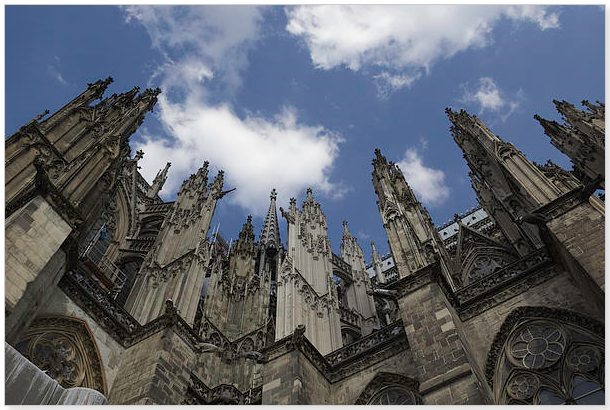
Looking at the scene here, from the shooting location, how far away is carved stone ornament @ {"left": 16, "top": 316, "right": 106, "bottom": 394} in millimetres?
10469

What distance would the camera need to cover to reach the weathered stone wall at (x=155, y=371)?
10727 millimetres

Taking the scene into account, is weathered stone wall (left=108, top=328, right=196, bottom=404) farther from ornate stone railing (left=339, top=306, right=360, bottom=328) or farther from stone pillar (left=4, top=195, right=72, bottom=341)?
ornate stone railing (left=339, top=306, right=360, bottom=328)

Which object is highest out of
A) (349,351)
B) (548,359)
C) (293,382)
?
(349,351)

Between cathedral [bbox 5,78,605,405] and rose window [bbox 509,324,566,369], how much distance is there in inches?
1.3

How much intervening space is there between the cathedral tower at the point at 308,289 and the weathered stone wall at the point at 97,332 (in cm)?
454

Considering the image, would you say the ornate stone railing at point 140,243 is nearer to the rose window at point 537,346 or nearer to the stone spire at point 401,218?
the stone spire at point 401,218

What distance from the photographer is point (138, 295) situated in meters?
15.0

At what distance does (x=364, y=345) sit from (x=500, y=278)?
4.34 m

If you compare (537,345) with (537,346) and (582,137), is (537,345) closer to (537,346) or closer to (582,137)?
(537,346)

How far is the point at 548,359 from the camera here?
10.5m

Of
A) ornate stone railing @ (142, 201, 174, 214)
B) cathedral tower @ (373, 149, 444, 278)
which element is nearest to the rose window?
cathedral tower @ (373, 149, 444, 278)

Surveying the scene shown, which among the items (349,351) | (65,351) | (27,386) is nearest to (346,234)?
(349,351)

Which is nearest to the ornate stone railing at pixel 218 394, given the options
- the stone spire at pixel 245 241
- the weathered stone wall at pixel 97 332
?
the weathered stone wall at pixel 97 332

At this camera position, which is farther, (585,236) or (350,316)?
(350,316)
